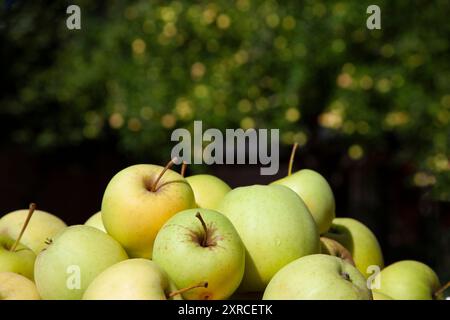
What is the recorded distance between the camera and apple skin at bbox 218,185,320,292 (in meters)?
1.15

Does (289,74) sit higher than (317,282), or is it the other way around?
(289,74)

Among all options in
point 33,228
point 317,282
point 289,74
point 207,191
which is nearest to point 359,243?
point 207,191

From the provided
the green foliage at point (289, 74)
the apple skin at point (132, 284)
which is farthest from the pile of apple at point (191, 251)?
the green foliage at point (289, 74)

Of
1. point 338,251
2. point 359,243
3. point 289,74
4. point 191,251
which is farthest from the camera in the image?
point 289,74

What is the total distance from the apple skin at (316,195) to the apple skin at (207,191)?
15 centimetres

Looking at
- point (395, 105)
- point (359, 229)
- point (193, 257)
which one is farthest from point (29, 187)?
point (193, 257)

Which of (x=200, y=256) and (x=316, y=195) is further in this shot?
(x=316, y=195)

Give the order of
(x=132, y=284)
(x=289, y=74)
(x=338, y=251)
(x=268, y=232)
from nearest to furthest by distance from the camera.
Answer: (x=132, y=284), (x=268, y=232), (x=338, y=251), (x=289, y=74)

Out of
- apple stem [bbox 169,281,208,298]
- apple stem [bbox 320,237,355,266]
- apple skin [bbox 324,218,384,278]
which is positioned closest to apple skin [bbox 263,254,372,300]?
apple stem [bbox 169,281,208,298]

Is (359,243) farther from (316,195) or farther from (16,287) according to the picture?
(16,287)

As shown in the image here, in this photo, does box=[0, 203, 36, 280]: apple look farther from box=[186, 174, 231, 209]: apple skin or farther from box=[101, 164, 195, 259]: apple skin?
box=[186, 174, 231, 209]: apple skin

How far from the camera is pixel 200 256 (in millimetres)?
1035

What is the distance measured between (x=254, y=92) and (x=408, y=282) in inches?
83.8

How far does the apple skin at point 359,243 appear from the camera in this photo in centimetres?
144
